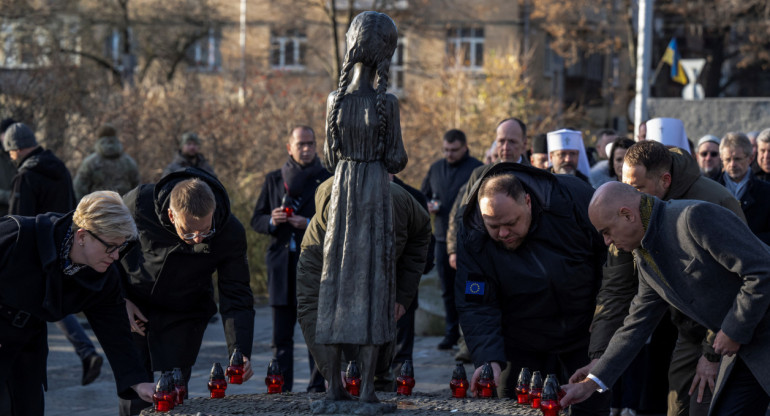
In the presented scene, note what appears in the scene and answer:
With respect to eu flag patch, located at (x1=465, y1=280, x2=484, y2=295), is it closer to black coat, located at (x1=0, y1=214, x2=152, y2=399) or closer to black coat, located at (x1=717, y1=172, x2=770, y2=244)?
black coat, located at (x1=0, y1=214, x2=152, y2=399)

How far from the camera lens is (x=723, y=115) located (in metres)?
15.6

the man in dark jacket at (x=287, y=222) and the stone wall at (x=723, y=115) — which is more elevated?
the stone wall at (x=723, y=115)

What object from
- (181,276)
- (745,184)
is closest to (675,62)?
(745,184)

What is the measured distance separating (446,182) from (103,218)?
6916 mm

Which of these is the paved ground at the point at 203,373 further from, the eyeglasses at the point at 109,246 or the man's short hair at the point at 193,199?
the eyeglasses at the point at 109,246

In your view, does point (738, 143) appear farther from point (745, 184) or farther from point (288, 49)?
point (288, 49)

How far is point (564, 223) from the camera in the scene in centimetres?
622

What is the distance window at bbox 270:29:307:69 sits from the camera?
1577 inches

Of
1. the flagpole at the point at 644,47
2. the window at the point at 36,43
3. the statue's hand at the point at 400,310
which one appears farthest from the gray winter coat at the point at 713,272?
the window at the point at 36,43

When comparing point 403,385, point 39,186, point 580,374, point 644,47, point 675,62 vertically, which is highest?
point 644,47

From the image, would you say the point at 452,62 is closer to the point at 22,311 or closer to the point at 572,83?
the point at 572,83

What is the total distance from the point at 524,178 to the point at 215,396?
7.30ft

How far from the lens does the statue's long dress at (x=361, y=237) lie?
5.46 metres

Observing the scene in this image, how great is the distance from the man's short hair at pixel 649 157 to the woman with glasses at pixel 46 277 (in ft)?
9.72
